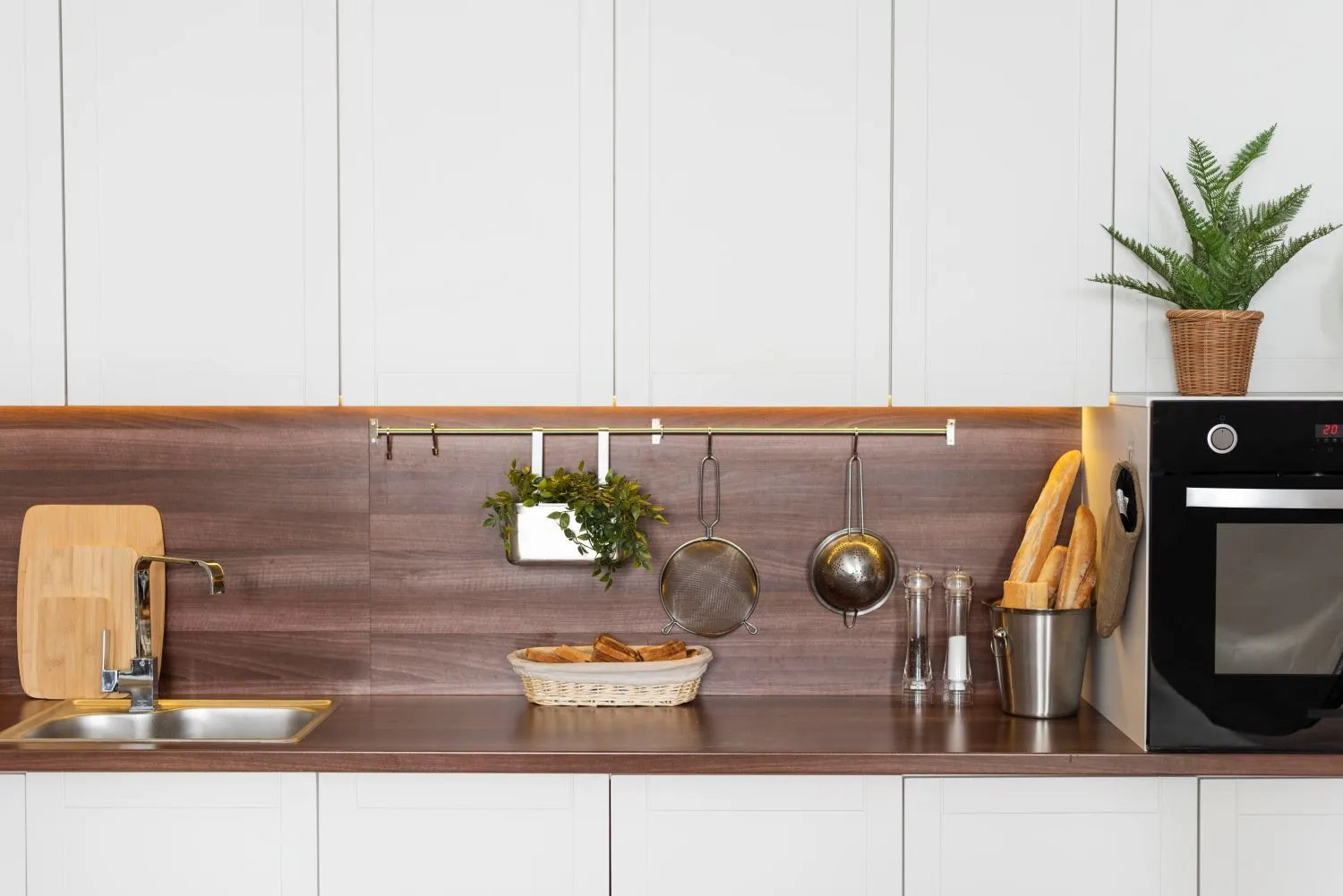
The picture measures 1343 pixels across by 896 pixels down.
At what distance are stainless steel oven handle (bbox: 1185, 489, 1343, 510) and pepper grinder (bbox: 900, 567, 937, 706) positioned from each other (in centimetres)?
64

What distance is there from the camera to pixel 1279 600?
1.97 meters

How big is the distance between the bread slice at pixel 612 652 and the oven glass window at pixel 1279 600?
3.55ft

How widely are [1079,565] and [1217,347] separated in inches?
18.8

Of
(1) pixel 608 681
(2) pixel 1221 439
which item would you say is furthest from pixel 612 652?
(2) pixel 1221 439

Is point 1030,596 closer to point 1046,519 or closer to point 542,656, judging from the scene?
point 1046,519

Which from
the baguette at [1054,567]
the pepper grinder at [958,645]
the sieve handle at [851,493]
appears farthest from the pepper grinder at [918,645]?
the baguette at [1054,567]

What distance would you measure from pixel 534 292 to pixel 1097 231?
1.04 m

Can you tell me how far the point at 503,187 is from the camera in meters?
2.12

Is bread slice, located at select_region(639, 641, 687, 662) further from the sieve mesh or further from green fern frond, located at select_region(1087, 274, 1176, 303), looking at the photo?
green fern frond, located at select_region(1087, 274, 1176, 303)

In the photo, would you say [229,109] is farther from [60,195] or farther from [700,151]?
[700,151]

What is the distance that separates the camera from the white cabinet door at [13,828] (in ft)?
6.43

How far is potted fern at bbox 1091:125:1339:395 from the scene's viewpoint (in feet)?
6.58

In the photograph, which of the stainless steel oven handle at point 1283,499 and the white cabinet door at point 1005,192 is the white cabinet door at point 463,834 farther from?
the stainless steel oven handle at point 1283,499

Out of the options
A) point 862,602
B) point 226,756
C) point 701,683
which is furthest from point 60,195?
point 862,602
